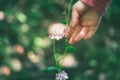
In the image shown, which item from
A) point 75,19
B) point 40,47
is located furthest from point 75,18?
point 40,47

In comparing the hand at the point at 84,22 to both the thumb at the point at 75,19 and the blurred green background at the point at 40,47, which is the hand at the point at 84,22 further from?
the blurred green background at the point at 40,47

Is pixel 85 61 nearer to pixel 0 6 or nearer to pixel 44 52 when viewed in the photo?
pixel 44 52

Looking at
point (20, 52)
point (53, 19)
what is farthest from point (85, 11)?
point (53, 19)

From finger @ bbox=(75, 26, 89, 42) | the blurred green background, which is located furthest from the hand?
the blurred green background

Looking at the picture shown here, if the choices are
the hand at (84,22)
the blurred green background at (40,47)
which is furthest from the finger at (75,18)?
the blurred green background at (40,47)

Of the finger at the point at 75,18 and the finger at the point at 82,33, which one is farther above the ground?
the finger at the point at 75,18
